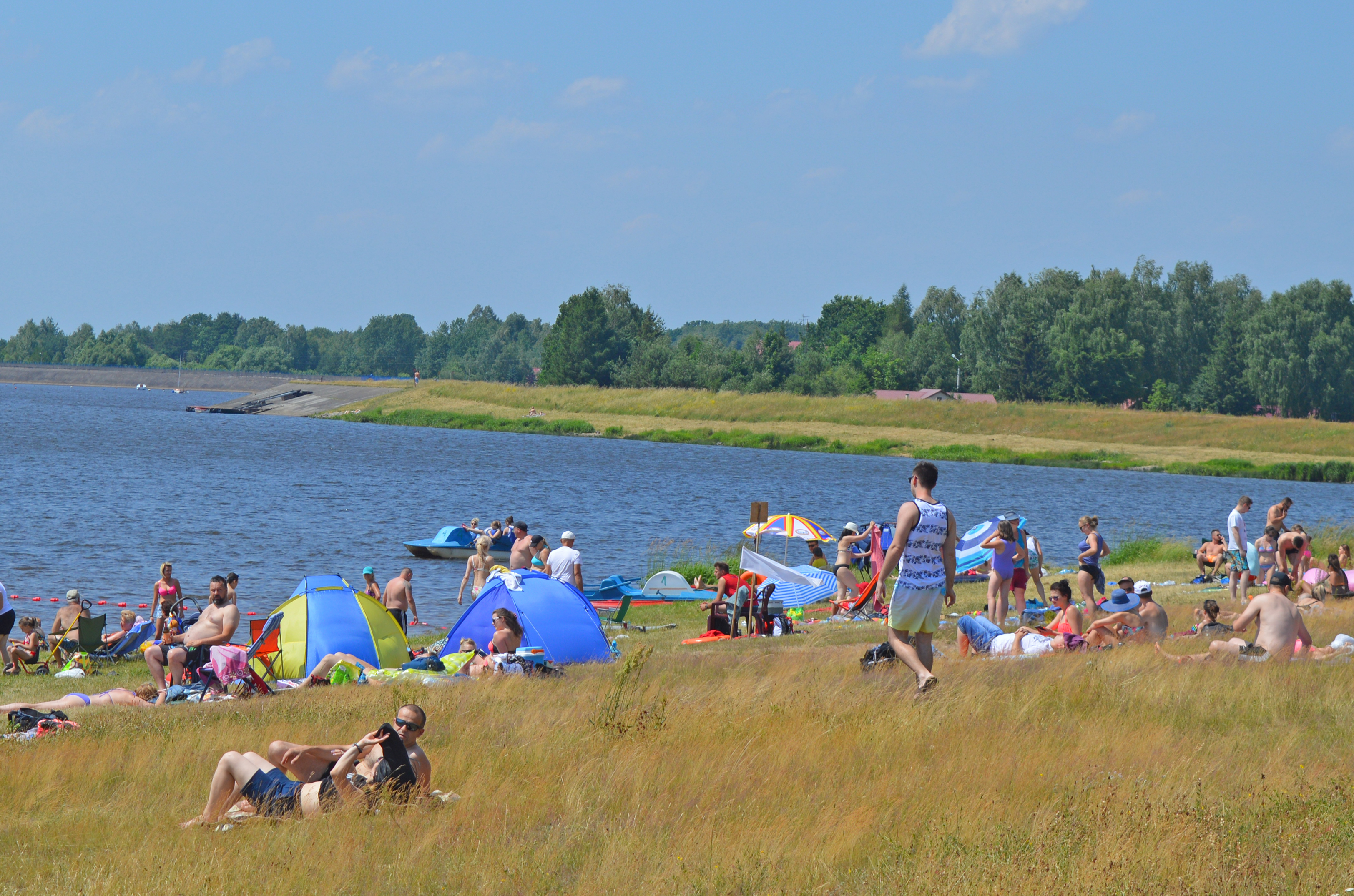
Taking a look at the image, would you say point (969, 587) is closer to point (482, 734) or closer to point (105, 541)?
Result: point (482, 734)

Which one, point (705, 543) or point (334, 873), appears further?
point (705, 543)

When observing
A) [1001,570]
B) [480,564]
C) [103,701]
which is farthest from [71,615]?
[1001,570]

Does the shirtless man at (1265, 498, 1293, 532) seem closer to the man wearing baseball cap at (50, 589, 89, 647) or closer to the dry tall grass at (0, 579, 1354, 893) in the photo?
the dry tall grass at (0, 579, 1354, 893)

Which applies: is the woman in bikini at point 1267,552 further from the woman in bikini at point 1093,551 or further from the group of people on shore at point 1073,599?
the woman in bikini at point 1093,551

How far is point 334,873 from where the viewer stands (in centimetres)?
700

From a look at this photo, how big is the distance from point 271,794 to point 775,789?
3469mm

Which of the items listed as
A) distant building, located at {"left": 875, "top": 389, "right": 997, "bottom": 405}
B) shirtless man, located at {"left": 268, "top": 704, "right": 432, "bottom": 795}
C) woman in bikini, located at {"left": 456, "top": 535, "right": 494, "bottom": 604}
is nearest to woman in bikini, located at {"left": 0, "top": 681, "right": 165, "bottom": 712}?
shirtless man, located at {"left": 268, "top": 704, "right": 432, "bottom": 795}

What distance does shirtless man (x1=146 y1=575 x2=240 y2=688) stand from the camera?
14750 mm

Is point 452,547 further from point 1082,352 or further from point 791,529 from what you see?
point 1082,352

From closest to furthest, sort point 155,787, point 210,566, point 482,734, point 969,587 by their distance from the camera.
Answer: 1. point 155,787
2. point 482,734
3. point 969,587
4. point 210,566

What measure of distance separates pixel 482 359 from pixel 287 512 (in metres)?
150

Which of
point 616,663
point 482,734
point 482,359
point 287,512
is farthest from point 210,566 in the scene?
point 482,359

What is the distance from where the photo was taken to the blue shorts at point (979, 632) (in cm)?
1419

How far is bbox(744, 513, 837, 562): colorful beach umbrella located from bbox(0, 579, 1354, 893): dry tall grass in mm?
12628
